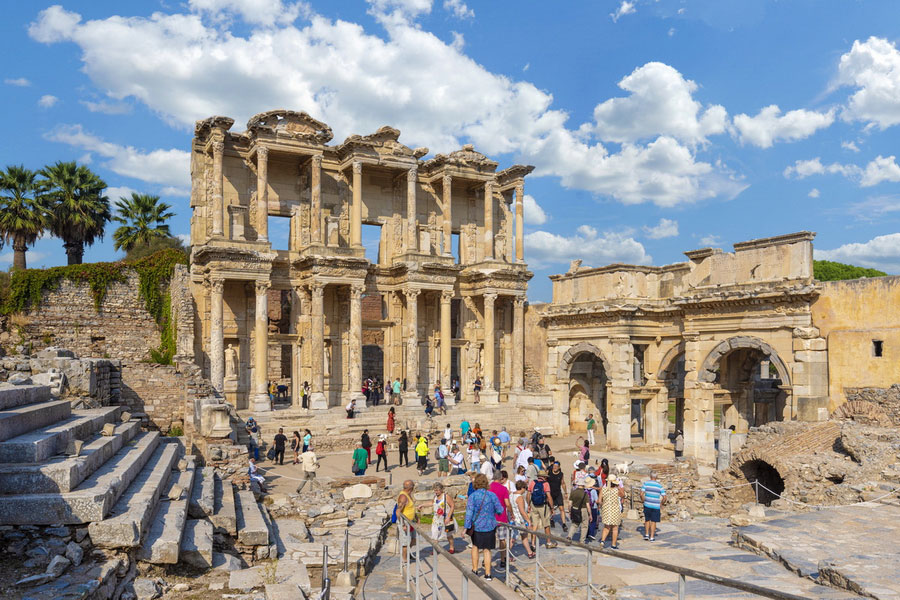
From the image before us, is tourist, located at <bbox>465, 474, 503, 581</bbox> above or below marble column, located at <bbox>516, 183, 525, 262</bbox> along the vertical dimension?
below

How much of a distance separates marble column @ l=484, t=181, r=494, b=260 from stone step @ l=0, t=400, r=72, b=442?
75.4ft

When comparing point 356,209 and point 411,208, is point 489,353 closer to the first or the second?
point 411,208

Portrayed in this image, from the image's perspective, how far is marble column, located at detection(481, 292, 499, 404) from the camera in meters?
31.3

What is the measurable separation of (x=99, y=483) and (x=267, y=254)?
19.3m

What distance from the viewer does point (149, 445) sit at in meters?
13.4

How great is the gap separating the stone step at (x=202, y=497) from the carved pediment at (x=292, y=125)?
55.9 ft

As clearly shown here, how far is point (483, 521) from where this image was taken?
9.68m

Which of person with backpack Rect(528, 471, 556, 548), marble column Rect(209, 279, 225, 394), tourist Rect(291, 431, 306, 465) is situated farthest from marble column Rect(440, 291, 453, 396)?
person with backpack Rect(528, 471, 556, 548)

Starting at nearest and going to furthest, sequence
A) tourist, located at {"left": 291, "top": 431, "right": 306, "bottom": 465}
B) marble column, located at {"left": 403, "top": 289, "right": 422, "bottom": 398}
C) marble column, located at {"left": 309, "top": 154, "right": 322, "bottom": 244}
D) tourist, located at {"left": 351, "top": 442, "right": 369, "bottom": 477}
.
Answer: tourist, located at {"left": 351, "top": 442, "right": 369, "bottom": 477}
tourist, located at {"left": 291, "top": 431, "right": 306, "bottom": 465}
marble column, located at {"left": 309, "top": 154, "right": 322, "bottom": 244}
marble column, located at {"left": 403, "top": 289, "right": 422, "bottom": 398}

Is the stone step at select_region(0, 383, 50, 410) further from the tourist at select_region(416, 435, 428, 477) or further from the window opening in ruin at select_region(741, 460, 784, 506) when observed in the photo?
the window opening in ruin at select_region(741, 460, 784, 506)

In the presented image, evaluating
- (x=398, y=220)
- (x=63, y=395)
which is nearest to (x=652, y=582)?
(x=63, y=395)

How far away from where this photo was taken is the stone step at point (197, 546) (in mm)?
8578

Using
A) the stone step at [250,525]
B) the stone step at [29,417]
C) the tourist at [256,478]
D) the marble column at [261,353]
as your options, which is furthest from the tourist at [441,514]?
the marble column at [261,353]

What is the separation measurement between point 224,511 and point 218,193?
1796cm
